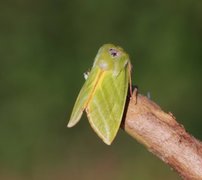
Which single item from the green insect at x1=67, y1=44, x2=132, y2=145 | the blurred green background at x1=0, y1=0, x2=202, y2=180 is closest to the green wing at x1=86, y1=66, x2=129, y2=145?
the green insect at x1=67, y1=44, x2=132, y2=145

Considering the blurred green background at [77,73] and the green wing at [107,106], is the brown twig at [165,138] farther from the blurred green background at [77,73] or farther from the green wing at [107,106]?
the blurred green background at [77,73]

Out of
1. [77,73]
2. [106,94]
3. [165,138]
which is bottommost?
[77,73]

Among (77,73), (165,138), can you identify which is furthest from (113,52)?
(77,73)

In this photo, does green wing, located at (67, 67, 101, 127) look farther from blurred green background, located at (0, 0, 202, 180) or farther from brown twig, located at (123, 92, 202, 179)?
blurred green background, located at (0, 0, 202, 180)

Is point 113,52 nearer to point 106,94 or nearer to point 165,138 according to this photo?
point 106,94

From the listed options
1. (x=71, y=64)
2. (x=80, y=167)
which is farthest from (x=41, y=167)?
(x=71, y=64)

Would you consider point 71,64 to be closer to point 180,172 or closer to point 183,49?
point 183,49

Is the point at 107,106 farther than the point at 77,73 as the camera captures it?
No
